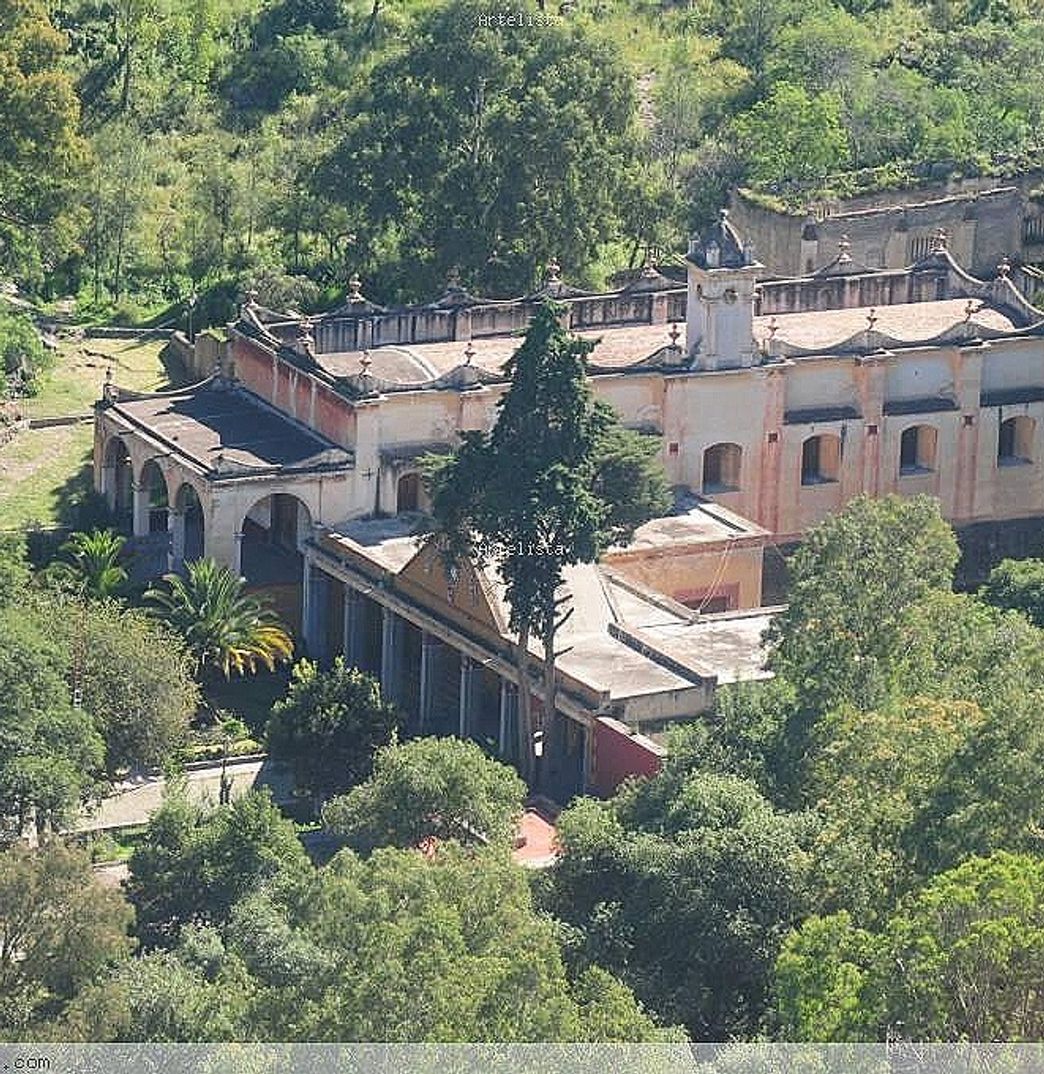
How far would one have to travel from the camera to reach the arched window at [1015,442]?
68.4m

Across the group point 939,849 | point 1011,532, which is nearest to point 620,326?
point 1011,532

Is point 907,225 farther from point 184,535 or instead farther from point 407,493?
point 184,535

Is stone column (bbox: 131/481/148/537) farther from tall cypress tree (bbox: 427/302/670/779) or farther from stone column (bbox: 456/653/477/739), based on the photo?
tall cypress tree (bbox: 427/302/670/779)

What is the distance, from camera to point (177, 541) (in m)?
62.9

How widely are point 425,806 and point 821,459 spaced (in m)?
19.6

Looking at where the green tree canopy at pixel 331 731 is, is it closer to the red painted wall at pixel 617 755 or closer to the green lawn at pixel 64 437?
the red painted wall at pixel 617 755

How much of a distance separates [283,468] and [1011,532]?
15.1 m

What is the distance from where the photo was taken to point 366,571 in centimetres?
6119

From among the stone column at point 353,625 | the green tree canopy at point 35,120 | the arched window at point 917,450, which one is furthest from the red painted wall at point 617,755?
the green tree canopy at point 35,120

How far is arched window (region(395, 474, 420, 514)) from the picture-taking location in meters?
63.4

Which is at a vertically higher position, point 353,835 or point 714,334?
point 714,334

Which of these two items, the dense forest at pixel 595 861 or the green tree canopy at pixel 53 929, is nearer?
the dense forest at pixel 595 861

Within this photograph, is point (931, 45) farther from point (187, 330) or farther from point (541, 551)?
point (541, 551)

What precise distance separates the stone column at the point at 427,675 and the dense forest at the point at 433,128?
59.7 feet
